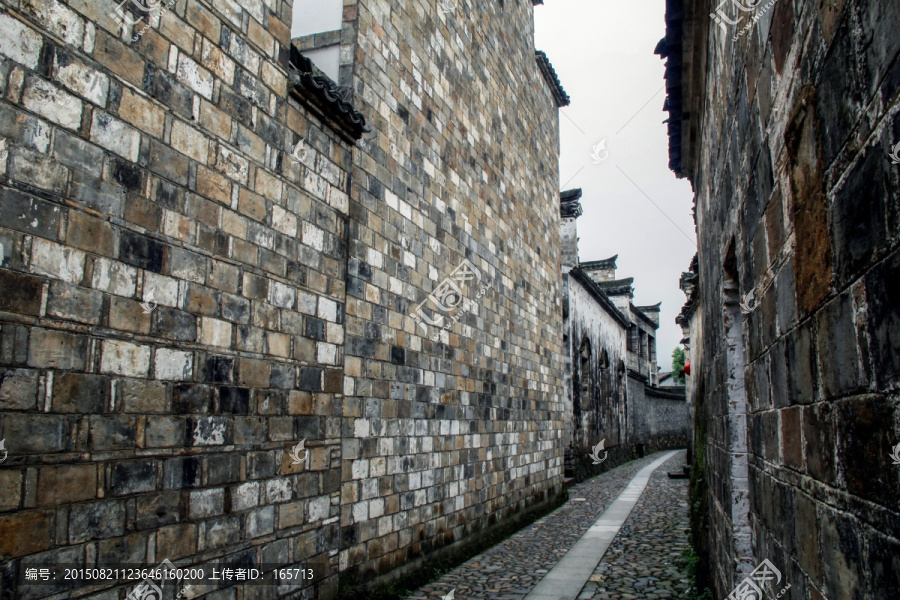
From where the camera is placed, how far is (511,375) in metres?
9.14

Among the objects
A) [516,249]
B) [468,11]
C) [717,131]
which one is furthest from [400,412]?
[468,11]

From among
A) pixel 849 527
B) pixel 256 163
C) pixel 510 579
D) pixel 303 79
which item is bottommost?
pixel 510 579

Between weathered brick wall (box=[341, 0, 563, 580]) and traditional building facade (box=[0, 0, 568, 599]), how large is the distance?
0.12ft

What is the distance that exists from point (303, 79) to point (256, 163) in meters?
0.83

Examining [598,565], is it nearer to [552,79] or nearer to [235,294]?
[235,294]

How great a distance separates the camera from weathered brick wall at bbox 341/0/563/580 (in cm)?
547

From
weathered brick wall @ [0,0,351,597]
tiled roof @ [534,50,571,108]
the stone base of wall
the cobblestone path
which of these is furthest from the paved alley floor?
tiled roof @ [534,50,571,108]

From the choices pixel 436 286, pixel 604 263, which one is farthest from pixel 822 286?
pixel 604 263

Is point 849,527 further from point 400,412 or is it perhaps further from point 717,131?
point 400,412

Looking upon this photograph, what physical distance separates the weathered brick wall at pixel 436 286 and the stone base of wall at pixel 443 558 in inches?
3.9

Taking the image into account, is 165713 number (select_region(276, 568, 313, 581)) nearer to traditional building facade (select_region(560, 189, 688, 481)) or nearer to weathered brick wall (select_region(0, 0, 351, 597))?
weathered brick wall (select_region(0, 0, 351, 597))

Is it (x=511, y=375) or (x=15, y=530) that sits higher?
(x=511, y=375)

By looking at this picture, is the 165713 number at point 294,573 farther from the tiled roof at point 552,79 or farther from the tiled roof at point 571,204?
the tiled roof at point 571,204

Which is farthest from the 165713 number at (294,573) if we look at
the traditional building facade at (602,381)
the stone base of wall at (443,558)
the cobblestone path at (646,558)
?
the traditional building facade at (602,381)
